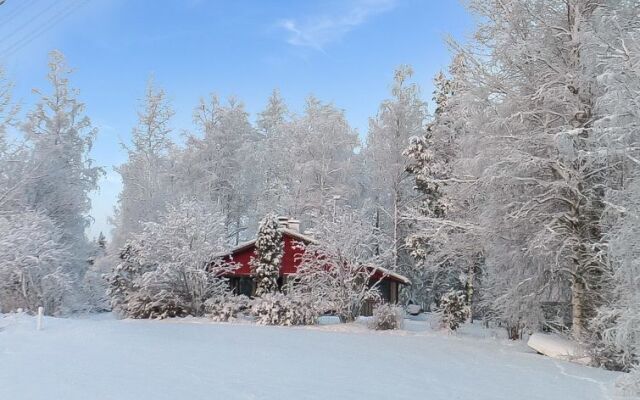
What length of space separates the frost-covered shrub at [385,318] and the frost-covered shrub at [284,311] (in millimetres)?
2165

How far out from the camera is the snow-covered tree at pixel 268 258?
20.8 metres

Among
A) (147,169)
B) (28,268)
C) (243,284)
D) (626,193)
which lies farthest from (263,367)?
(147,169)

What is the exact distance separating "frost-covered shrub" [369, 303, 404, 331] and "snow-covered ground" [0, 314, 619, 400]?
6.71 ft

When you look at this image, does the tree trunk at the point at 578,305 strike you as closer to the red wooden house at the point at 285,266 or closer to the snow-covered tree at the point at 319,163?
the red wooden house at the point at 285,266

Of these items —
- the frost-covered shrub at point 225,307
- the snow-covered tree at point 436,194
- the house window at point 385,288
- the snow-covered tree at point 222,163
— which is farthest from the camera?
the snow-covered tree at point 222,163

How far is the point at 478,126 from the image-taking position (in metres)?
15.0

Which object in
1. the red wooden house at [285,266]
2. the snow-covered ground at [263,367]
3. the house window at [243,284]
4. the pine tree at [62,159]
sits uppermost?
the pine tree at [62,159]

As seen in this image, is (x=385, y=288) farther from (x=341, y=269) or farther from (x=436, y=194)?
(x=341, y=269)

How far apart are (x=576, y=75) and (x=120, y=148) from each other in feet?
101

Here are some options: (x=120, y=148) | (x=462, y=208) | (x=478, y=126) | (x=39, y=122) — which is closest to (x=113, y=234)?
(x=120, y=148)

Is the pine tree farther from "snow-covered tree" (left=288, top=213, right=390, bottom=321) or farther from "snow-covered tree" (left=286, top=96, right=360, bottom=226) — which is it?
"snow-covered tree" (left=288, top=213, right=390, bottom=321)

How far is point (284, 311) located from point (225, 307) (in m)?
2.16

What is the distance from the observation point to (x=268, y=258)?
20922 millimetres

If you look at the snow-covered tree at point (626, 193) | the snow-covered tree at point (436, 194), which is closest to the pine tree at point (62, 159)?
the snow-covered tree at point (436, 194)
